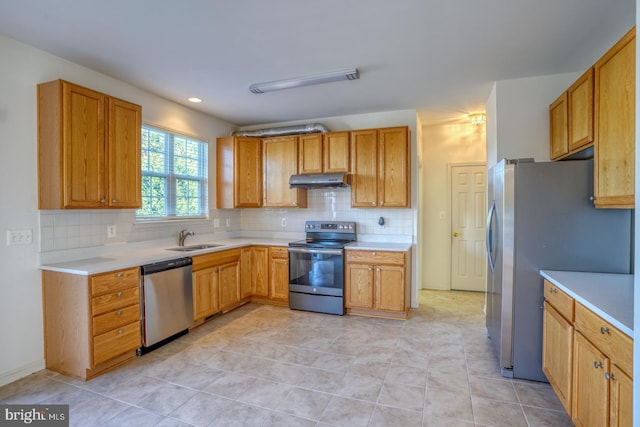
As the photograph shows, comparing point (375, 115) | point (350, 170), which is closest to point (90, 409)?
point (350, 170)

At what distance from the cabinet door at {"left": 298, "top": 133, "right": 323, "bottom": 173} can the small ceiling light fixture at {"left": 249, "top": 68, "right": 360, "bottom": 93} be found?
108 cm

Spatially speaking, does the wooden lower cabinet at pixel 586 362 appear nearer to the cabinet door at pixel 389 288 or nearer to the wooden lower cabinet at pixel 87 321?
the cabinet door at pixel 389 288

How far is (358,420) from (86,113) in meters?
3.16

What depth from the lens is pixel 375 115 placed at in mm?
4438

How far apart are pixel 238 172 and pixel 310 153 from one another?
1084 mm

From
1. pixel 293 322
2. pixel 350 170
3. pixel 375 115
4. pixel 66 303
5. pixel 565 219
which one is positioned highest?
pixel 375 115

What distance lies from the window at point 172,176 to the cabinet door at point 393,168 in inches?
96.8

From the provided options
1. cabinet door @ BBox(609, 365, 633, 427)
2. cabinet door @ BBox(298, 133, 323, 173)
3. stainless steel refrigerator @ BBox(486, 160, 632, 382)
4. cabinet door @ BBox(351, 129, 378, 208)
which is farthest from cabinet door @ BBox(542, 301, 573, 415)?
cabinet door @ BBox(298, 133, 323, 173)

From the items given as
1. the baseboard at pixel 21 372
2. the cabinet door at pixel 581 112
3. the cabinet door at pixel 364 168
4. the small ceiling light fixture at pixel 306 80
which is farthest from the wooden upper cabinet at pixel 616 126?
the baseboard at pixel 21 372

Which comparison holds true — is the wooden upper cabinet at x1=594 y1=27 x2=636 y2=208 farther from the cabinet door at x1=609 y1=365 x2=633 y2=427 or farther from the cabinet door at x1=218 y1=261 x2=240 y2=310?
the cabinet door at x1=218 y1=261 x2=240 y2=310

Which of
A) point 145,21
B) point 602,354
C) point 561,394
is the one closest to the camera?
point 602,354

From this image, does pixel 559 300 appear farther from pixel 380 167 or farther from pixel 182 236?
pixel 182 236

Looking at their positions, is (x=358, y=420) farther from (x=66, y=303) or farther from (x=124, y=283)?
(x=66, y=303)

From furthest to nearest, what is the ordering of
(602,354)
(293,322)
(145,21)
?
(293,322) < (145,21) < (602,354)
